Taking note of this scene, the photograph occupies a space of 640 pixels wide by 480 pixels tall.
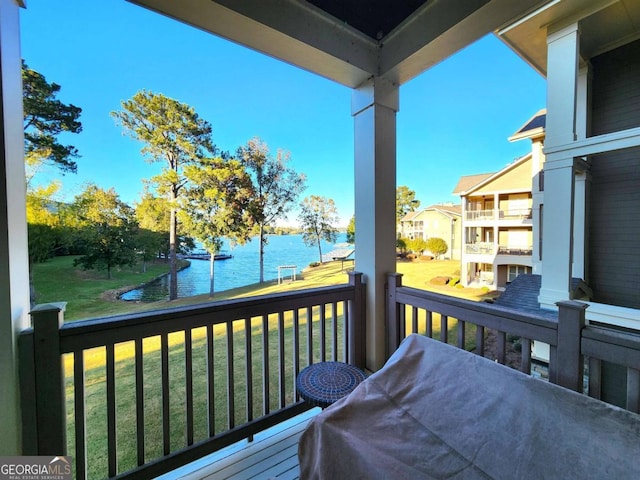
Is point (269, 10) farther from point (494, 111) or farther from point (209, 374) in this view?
point (494, 111)

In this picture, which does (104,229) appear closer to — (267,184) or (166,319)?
(166,319)

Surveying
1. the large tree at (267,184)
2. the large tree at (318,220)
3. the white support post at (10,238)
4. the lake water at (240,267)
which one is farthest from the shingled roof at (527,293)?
the white support post at (10,238)

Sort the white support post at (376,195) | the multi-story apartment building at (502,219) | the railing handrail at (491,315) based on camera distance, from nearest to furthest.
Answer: the railing handrail at (491,315)
the white support post at (376,195)
the multi-story apartment building at (502,219)

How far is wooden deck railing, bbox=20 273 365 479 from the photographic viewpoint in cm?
114

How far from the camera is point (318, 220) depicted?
3.26 m

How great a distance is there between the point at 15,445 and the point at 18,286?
68 centimetres

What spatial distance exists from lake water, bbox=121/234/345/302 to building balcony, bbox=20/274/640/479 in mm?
444

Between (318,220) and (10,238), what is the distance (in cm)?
255

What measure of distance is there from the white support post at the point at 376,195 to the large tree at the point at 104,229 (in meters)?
1.90

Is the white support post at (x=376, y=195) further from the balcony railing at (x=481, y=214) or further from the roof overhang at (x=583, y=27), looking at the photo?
the balcony railing at (x=481, y=214)

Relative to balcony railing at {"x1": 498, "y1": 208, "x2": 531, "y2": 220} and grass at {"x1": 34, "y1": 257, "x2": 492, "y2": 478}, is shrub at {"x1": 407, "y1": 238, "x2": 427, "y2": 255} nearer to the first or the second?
grass at {"x1": 34, "y1": 257, "x2": 492, "y2": 478}

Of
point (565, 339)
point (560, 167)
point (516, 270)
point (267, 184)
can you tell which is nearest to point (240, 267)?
point (267, 184)

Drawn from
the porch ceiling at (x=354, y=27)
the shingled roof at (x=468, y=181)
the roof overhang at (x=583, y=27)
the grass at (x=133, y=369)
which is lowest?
the grass at (x=133, y=369)

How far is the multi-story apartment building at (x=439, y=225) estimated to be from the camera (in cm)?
380
